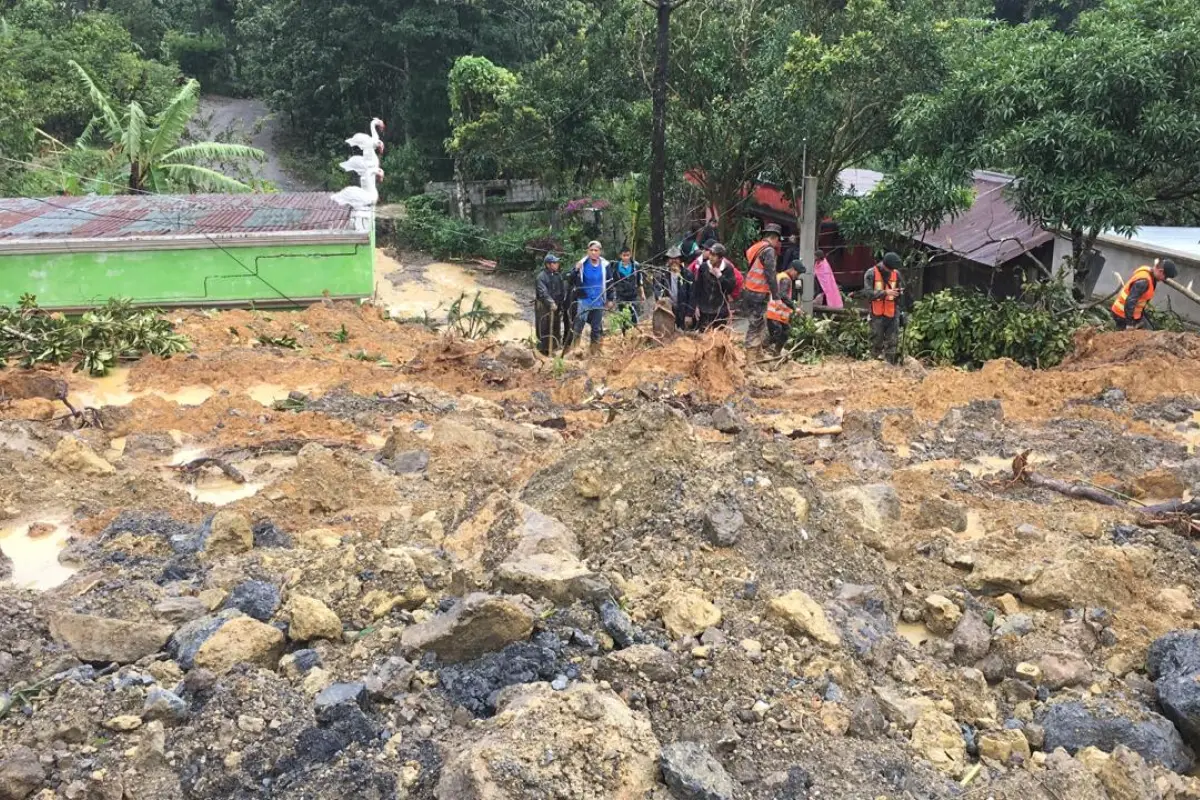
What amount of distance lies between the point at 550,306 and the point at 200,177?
42.3 ft

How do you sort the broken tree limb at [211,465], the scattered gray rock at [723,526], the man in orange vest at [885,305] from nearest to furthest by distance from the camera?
the scattered gray rock at [723,526] → the broken tree limb at [211,465] → the man in orange vest at [885,305]

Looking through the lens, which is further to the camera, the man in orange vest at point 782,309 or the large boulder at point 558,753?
the man in orange vest at point 782,309

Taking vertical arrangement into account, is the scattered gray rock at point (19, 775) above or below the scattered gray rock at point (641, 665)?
below

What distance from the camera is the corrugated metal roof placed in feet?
47.8

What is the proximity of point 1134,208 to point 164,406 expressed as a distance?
10.3 meters

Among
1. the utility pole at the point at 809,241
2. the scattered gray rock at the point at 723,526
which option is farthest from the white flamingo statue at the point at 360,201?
the scattered gray rock at the point at 723,526

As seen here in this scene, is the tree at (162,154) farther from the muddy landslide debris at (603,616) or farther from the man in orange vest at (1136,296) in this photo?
the man in orange vest at (1136,296)

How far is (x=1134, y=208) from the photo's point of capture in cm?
1063

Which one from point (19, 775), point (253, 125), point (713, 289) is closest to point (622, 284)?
point (713, 289)

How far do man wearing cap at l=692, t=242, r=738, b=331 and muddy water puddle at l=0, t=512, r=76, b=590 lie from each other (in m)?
7.30

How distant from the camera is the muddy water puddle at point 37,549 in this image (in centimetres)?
553

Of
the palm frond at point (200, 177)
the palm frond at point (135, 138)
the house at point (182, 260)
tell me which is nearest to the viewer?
the house at point (182, 260)

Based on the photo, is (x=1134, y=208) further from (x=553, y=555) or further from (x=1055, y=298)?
(x=553, y=555)

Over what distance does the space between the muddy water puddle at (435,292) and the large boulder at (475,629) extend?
14.0 meters
